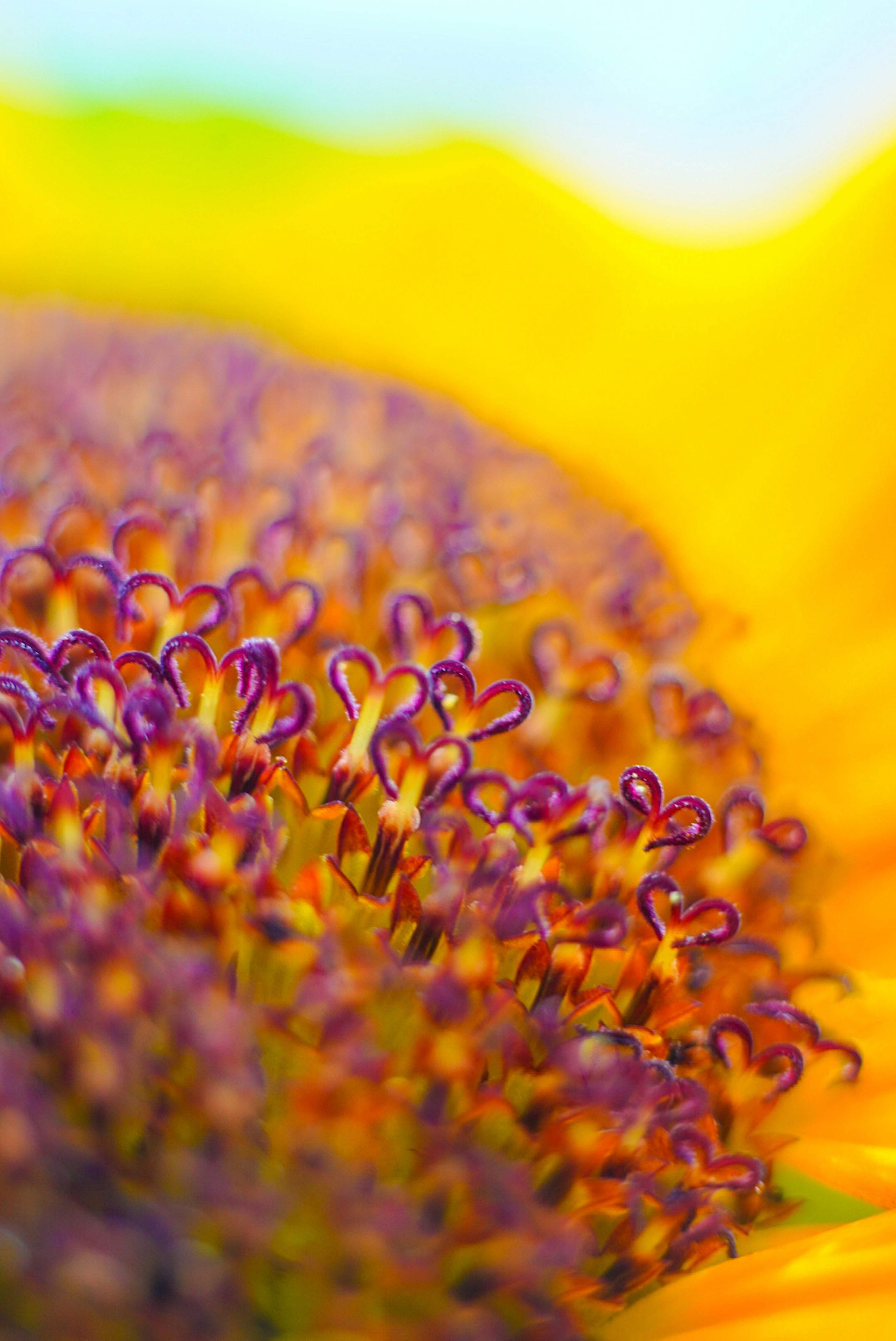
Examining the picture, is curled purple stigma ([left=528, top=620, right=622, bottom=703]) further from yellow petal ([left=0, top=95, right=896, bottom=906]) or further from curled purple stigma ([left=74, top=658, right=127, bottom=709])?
curled purple stigma ([left=74, top=658, right=127, bottom=709])

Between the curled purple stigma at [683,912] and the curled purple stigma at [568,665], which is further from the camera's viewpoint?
the curled purple stigma at [568,665]

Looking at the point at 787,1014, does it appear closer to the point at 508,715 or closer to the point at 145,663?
the point at 508,715

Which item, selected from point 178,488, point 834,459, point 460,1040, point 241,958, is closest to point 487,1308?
point 460,1040

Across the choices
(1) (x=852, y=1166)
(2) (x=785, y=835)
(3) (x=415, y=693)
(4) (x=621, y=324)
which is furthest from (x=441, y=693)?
(4) (x=621, y=324)

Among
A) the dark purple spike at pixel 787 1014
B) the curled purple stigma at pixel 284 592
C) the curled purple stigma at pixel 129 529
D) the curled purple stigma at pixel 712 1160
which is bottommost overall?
the curled purple stigma at pixel 712 1160

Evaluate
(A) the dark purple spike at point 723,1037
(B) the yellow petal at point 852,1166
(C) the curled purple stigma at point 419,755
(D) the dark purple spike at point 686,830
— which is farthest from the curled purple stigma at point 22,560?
(B) the yellow petal at point 852,1166

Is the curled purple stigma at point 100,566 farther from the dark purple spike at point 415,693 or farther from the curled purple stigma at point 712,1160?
the curled purple stigma at point 712,1160
